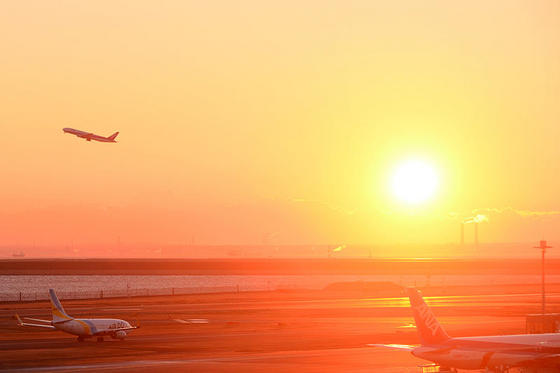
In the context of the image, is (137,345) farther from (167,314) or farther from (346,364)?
(167,314)

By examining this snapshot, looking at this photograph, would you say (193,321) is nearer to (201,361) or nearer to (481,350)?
(201,361)

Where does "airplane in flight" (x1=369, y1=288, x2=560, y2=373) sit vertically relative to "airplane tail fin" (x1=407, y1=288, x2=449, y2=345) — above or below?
below

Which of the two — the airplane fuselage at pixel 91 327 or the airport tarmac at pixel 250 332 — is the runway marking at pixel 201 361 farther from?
the airplane fuselage at pixel 91 327

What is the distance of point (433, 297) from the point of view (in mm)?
169750

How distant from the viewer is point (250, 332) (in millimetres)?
101562

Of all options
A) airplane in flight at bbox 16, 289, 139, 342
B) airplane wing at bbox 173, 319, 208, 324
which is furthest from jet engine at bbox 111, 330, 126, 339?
airplane wing at bbox 173, 319, 208, 324

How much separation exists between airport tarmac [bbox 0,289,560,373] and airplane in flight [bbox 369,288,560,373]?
488 inches

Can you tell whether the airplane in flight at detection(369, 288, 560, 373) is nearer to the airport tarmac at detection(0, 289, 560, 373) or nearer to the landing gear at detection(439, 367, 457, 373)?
the landing gear at detection(439, 367, 457, 373)

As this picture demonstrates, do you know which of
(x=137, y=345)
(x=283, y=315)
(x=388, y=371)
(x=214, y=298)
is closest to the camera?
(x=388, y=371)

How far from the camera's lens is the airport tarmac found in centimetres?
7350

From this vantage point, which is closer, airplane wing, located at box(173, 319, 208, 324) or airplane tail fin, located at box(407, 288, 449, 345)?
airplane tail fin, located at box(407, 288, 449, 345)

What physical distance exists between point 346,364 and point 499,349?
65.6 feet

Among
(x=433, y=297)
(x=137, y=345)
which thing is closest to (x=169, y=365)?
(x=137, y=345)

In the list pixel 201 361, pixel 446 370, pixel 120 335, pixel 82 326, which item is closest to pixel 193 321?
pixel 120 335
